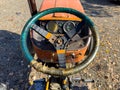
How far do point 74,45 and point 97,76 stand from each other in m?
1.72

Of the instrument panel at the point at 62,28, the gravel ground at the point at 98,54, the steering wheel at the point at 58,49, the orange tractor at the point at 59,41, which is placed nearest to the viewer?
the steering wheel at the point at 58,49

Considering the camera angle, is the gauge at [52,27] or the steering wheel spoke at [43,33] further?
the gauge at [52,27]

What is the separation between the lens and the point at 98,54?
564 centimetres

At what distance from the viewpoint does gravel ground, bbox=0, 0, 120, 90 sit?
4758 mm

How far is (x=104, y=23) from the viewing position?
759cm

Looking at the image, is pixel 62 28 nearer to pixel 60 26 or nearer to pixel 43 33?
pixel 60 26

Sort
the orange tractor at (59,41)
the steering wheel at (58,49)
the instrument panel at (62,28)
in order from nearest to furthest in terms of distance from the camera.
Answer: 1. the steering wheel at (58,49)
2. the orange tractor at (59,41)
3. the instrument panel at (62,28)

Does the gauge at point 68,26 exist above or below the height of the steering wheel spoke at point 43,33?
above

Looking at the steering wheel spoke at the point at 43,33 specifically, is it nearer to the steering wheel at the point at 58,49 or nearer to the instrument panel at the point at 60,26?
the steering wheel at the point at 58,49

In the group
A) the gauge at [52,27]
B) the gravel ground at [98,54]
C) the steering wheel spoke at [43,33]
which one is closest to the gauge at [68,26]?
the gauge at [52,27]

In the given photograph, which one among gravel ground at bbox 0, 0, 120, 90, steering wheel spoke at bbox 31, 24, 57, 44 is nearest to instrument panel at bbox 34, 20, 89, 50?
steering wheel spoke at bbox 31, 24, 57, 44

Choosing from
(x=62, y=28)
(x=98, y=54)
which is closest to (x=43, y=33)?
(x=62, y=28)

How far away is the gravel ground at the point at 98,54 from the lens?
476cm

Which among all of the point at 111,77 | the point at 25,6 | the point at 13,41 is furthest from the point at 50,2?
the point at 25,6
